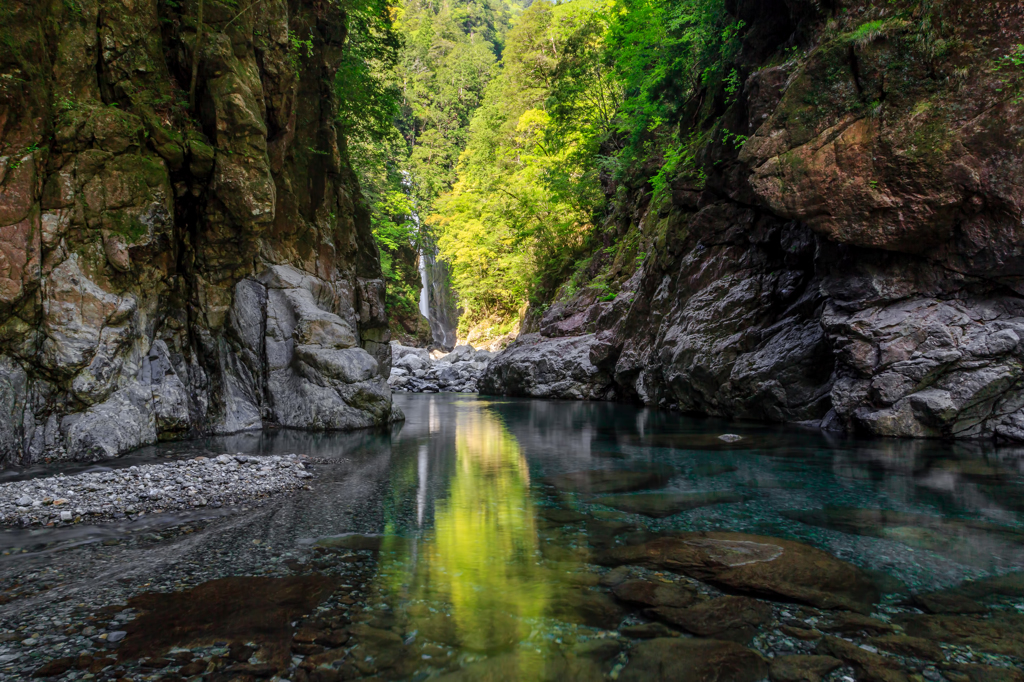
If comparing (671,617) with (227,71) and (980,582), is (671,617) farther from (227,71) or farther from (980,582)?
(227,71)

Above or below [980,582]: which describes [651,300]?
above

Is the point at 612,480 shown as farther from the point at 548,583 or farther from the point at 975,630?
the point at 975,630

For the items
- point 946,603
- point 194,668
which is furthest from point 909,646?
point 194,668

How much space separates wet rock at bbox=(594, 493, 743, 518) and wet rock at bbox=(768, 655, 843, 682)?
2.55 meters

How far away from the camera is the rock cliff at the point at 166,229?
7551 millimetres

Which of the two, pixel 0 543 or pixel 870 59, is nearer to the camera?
pixel 0 543

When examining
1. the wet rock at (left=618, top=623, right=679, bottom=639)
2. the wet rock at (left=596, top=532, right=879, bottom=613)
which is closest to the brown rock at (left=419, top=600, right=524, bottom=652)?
the wet rock at (left=618, top=623, right=679, bottom=639)

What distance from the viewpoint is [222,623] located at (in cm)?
320

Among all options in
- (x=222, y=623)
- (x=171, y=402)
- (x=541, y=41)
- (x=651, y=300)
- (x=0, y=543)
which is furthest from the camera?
(x=541, y=41)

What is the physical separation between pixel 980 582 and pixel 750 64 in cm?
1284

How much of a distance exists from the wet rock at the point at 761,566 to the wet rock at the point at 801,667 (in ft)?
2.25

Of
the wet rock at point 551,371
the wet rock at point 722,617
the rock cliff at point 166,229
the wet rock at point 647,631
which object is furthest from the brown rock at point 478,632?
the wet rock at point 551,371

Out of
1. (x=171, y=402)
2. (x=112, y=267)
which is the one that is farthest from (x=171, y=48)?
(x=171, y=402)

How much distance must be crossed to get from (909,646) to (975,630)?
0.53 m
